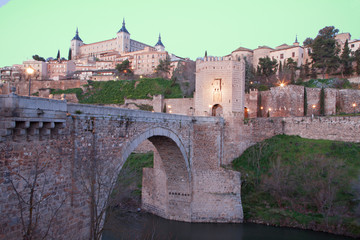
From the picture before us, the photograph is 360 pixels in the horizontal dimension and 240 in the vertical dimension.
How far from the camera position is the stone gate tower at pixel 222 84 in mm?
20359

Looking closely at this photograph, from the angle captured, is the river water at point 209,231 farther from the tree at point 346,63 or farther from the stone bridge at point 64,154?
the tree at point 346,63

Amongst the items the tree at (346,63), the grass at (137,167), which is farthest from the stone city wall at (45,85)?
the tree at (346,63)

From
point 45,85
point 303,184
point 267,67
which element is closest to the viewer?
point 303,184

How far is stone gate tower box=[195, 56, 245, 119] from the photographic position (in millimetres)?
20359

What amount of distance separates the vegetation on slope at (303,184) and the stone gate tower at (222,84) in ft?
12.7

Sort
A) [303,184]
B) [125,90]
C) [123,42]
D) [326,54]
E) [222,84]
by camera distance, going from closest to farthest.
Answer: [303,184] < [222,84] < [326,54] < [125,90] < [123,42]

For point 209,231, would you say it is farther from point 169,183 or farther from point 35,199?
point 35,199

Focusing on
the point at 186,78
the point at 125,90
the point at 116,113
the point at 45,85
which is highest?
the point at 186,78

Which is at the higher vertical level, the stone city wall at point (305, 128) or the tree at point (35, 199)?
the stone city wall at point (305, 128)

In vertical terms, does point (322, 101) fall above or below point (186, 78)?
below

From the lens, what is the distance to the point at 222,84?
20.5 meters

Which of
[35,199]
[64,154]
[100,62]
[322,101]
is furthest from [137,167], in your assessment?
[100,62]

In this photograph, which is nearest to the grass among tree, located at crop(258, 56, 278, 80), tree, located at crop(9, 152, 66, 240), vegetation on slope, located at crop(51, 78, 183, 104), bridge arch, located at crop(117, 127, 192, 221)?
bridge arch, located at crop(117, 127, 192, 221)

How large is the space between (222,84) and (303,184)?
28.9ft
